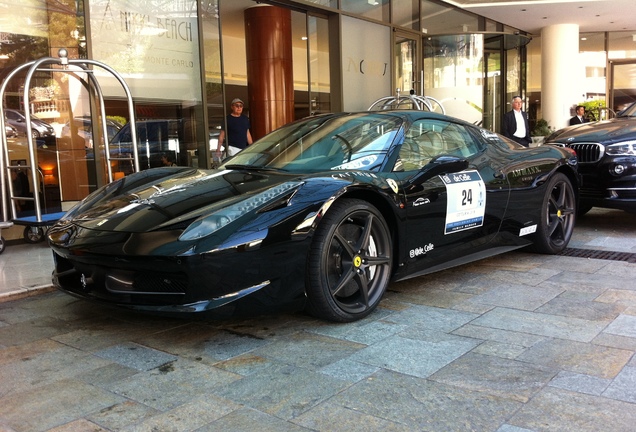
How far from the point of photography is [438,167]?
Answer: 394 cm

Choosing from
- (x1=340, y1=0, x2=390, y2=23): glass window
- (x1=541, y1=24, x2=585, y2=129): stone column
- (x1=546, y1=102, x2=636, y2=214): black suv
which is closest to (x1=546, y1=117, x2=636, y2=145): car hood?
(x1=546, y1=102, x2=636, y2=214): black suv

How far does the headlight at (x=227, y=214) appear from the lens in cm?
294

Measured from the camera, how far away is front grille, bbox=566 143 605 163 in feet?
21.1

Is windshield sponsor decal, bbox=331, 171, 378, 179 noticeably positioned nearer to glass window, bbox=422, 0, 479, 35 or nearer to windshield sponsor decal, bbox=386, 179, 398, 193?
windshield sponsor decal, bbox=386, 179, 398, 193

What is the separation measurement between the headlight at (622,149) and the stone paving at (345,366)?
8.25 ft

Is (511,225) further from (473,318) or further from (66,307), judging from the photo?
(66,307)

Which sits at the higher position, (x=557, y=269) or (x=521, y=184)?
(x=521, y=184)

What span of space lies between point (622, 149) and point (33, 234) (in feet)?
21.4

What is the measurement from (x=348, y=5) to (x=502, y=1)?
231 inches

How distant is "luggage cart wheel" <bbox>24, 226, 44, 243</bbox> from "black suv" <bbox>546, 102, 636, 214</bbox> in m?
6.11

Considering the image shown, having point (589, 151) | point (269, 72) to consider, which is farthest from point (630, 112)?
point (269, 72)

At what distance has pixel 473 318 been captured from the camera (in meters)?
3.57

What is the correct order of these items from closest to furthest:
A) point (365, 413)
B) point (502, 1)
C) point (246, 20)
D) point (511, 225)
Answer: point (365, 413), point (511, 225), point (246, 20), point (502, 1)

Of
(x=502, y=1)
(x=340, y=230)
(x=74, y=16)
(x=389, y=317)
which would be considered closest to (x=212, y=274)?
(x=340, y=230)
